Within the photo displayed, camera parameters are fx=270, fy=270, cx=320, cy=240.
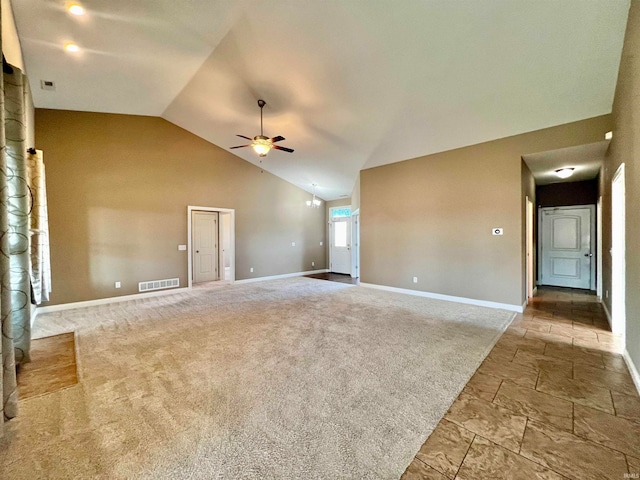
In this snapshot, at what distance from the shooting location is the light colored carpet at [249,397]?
5.10 feet

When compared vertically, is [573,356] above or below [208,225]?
below

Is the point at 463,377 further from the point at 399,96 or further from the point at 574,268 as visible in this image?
the point at 574,268

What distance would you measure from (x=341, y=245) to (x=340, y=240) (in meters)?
0.18

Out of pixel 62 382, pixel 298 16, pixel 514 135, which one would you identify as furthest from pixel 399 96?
pixel 62 382

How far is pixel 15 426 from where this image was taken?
6.17ft

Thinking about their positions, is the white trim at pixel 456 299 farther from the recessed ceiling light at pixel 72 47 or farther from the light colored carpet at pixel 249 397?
the recessed ceiling light at pixel 72 47

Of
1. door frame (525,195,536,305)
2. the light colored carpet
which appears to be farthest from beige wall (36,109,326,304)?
door frame (525,195,536,305)

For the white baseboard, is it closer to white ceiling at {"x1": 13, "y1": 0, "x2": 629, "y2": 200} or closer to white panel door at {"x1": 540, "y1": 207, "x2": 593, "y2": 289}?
white ceiling at {"x1": 13, "y1": 0, "x2": 629, "y2": 200}

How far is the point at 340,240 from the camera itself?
9.63 metres

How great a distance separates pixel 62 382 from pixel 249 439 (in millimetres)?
2049

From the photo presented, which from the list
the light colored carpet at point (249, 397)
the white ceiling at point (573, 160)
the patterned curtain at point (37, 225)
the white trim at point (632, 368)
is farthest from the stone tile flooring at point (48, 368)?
the white ceiling at point (573, 160)

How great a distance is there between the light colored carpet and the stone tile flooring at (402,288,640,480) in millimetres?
139

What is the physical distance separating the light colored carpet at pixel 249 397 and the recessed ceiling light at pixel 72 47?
3.88 m

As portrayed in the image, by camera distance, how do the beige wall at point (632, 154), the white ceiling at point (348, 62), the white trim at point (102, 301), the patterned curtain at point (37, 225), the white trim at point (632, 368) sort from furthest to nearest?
1. the white trim at point (102, 301)
2. the patterned curtain at point (37, 225)
3. the white ceiling at point (348, 62)
4. the beige wall at point (632, 154)
5. the white trim at point (632, 368)
